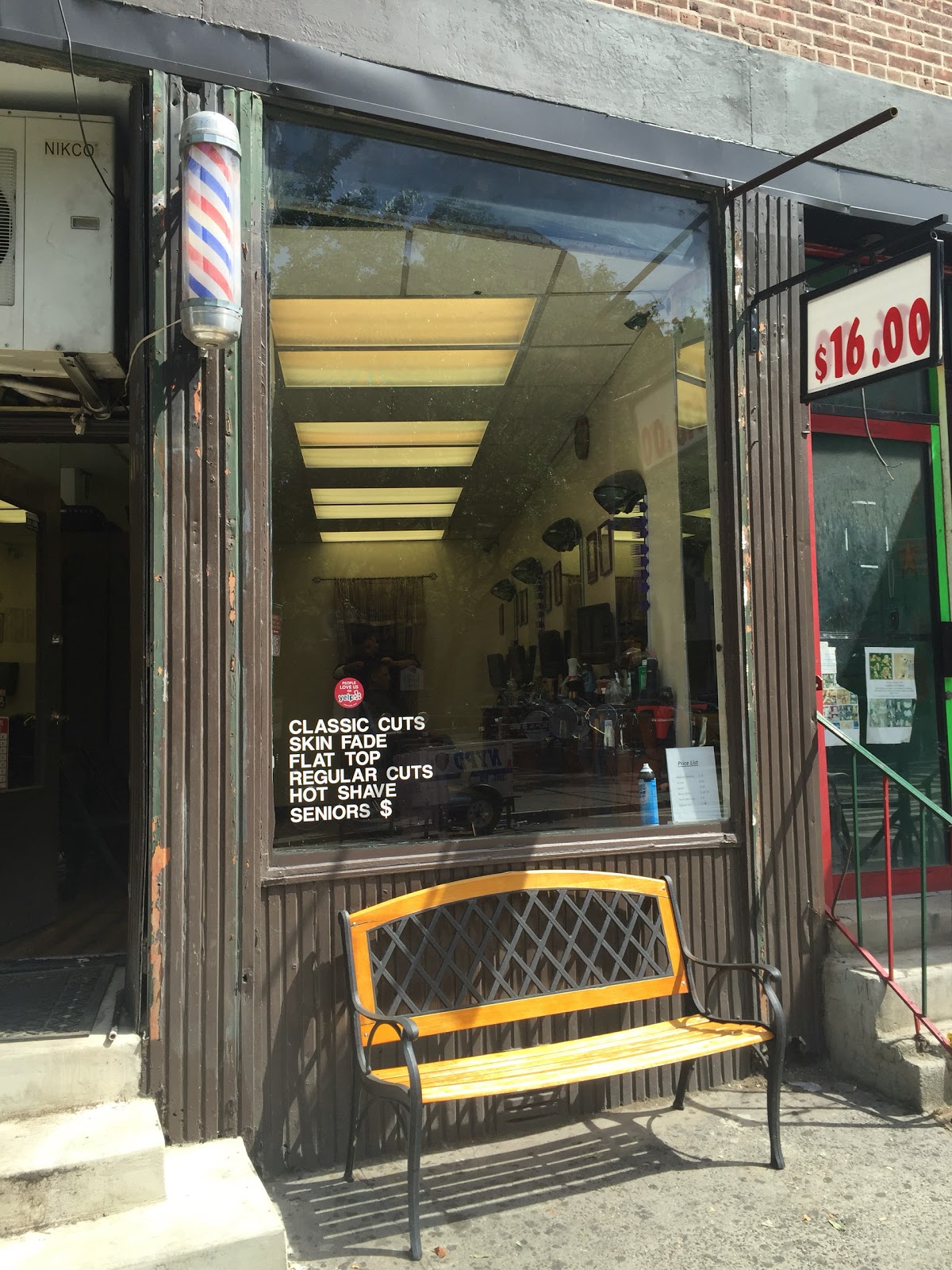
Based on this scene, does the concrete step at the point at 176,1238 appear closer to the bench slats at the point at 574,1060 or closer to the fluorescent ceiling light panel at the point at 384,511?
the bench slats at the point at 574,1060

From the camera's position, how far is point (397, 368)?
173 inches

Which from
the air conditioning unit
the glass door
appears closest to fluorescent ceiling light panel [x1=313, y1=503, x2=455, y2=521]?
the air conditioning unit

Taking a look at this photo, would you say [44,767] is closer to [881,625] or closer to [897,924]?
[897,924]

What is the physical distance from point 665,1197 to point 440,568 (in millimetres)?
2546

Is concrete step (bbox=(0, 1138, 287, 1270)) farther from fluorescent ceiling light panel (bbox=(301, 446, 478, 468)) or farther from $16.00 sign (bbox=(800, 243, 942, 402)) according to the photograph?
$16.00 sign (bbox=(800, 243, 942, 402))

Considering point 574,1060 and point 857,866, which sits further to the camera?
point 857,866

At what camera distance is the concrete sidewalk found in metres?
3.00

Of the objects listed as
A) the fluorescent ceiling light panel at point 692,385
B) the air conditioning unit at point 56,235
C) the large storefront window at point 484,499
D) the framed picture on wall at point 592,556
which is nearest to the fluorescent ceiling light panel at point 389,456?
the large storefront window at point 484,499

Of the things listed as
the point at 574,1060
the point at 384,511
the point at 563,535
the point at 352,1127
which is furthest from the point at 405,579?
the point at 352,1127

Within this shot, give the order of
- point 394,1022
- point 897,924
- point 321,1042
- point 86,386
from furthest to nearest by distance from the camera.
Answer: point 897,924 → point 86,386 → point 321,1042 → point 394,1022

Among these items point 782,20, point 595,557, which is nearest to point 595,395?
point 595,557

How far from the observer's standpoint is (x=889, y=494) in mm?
5254

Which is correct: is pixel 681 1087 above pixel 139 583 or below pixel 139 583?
below

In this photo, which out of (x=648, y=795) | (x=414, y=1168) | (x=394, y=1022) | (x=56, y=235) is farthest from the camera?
(x=648, y=795)
